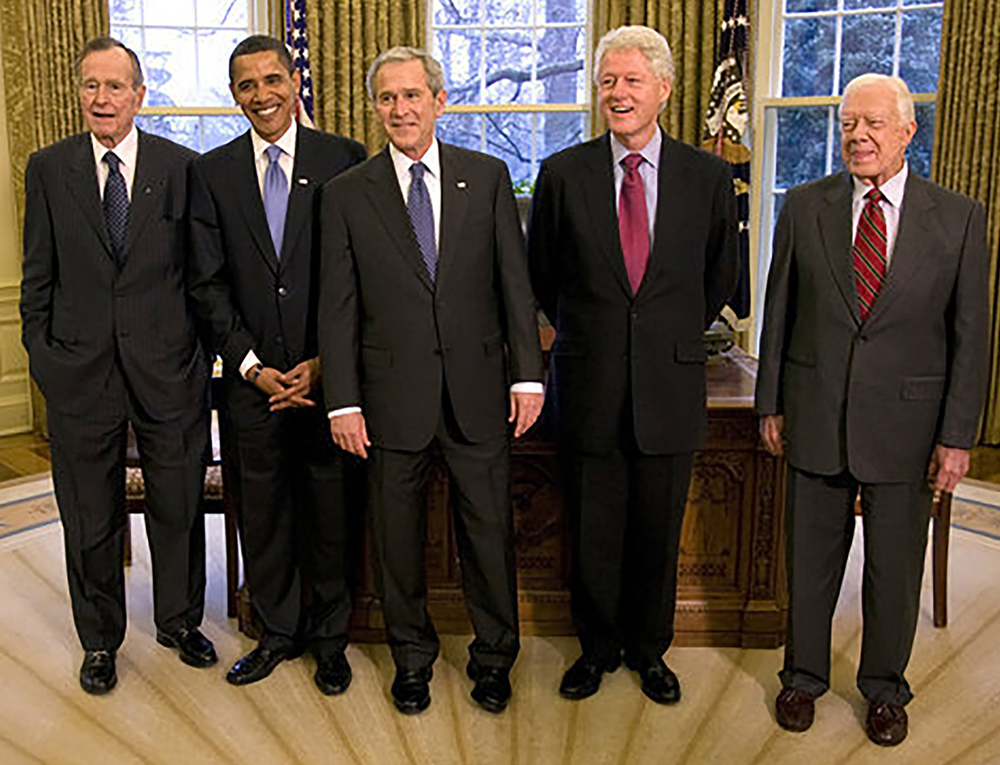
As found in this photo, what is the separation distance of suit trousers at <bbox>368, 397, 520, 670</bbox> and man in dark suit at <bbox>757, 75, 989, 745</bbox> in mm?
710

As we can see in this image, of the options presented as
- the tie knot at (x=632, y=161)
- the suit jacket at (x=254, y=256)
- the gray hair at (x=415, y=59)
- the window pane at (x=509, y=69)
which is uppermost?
the window pane at (x=509, y=69)

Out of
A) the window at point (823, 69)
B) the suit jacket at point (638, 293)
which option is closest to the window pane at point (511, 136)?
the window at point (823, 69)

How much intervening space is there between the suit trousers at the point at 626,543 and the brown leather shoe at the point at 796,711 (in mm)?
345

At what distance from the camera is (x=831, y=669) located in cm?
322

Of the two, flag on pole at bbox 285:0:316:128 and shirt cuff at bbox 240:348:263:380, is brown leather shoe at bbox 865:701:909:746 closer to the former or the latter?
shirt cuff at bbox 240:348:263:380

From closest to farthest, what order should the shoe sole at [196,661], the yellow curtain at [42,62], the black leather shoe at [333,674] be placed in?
the black leather shoe at [333,674] < the shoe sole at [196,661] < the yellow curtain at [42,62]

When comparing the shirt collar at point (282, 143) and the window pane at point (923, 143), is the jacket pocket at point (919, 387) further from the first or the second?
the window pane at point (923, 143)

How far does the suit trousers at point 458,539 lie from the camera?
2.86 metres

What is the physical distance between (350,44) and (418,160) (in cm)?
337

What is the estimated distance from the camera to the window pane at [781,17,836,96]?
5941 millimetres

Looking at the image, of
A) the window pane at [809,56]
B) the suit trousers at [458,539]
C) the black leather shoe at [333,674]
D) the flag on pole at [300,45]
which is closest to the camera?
the suit trousers at [458,539]

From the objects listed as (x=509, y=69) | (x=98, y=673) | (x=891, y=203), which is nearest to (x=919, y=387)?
(x=891, y=203)

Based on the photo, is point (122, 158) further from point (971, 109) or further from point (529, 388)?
point (971, 109)

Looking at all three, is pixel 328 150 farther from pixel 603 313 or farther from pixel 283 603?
pixel 283 603
